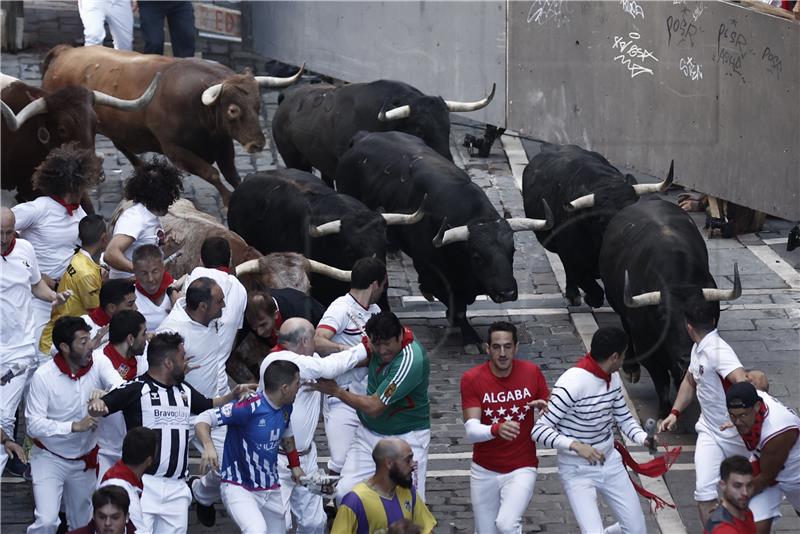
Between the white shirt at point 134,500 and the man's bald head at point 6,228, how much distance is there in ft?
7.36

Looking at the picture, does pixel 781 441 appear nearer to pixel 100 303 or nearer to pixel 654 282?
pixel 654 282

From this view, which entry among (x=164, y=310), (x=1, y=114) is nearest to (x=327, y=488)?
(x=164, y=310)

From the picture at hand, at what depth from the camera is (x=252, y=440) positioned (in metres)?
8.93

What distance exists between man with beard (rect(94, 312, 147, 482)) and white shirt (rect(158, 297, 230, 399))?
11.5 inches

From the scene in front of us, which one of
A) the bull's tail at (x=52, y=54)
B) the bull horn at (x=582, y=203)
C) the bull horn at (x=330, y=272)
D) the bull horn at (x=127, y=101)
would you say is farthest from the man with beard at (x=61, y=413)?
the bull's tail at (x=52, y=54)

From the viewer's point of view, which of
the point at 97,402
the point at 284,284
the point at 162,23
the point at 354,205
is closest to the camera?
the point at 97,402

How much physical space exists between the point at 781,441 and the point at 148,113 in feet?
29.9

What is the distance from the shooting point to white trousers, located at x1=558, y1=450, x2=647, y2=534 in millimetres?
9125

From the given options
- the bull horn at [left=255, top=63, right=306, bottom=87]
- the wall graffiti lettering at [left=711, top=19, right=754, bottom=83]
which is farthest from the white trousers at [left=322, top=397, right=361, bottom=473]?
the wall graffiti lettering at [left=711, top=19, right=754, bottom=83]

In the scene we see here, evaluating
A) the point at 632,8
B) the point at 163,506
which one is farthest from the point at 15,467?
the point at 632,8

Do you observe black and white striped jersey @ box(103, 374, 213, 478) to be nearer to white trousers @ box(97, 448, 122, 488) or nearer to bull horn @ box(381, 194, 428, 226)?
white trousers @ box(97, 448, 122, 488)

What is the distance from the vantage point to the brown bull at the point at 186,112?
15.7 meters

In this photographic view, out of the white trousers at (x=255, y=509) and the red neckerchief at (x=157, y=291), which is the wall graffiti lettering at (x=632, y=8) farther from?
the white trousers at (x=255, y=509)

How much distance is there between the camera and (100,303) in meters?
10.1
